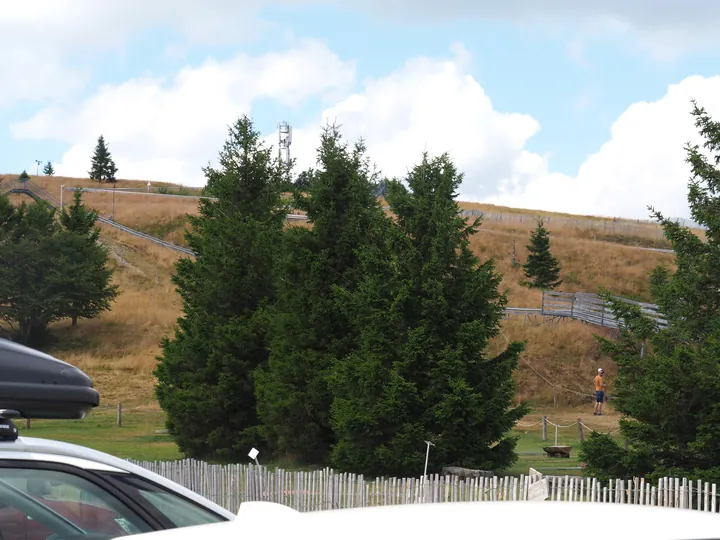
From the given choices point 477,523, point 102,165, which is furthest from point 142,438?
point 102,165

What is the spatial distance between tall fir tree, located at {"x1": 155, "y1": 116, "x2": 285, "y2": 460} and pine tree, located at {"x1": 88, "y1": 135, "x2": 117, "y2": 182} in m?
96.8

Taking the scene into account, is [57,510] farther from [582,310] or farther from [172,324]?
[172,324]

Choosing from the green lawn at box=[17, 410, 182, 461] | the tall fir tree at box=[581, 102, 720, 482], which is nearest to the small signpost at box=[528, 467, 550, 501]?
the tall fir tree at box=[581, 102, 720, 482]

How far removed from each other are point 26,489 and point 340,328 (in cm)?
1836

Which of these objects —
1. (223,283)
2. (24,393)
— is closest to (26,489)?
(24,393)

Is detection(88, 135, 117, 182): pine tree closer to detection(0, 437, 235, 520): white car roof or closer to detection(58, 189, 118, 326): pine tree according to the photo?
detection(58, 189, 118, 326): pine tree

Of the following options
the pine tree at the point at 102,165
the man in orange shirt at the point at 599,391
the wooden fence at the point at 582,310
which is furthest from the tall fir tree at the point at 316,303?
the pine tree at the point at 102,165

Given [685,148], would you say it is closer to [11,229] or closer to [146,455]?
[146,455]

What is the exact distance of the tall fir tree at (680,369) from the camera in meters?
14.4

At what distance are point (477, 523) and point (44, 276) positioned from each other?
2183 inches

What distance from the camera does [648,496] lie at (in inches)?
550

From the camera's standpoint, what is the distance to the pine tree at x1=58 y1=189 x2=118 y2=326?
54.6m

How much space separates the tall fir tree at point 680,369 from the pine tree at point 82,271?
4363 cm

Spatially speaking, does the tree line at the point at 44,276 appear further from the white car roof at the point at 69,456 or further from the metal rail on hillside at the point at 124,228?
the white car roof at the point at 69,456
